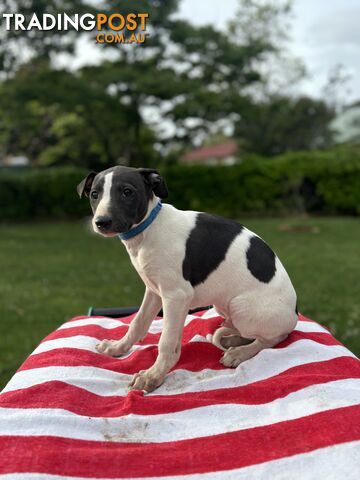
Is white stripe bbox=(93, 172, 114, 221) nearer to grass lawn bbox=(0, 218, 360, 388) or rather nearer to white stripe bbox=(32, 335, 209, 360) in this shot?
white stripe bbox=(32, 335, 209, 360)

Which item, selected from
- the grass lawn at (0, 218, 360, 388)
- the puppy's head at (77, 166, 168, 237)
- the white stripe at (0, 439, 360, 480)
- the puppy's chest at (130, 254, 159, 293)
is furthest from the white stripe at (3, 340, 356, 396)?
the grass lawn at (0, 218, 360, 388)

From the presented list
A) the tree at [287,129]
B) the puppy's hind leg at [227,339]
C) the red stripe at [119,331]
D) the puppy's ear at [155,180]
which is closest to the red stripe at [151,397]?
the puppy's hind leg at [227,339]

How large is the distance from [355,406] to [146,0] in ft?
47.8

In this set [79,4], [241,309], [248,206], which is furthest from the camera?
[248,206]

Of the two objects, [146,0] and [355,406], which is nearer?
[355,406]

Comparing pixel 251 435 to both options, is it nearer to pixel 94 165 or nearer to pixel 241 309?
pixel 241 309

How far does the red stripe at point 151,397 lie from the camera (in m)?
1.71

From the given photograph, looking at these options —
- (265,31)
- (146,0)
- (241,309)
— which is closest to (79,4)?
(146,0)

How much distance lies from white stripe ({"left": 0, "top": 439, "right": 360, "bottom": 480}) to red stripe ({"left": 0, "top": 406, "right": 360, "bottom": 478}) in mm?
19

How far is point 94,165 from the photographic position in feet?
66.2

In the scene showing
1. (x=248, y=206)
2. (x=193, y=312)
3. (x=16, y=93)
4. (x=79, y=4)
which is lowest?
(x=248, y=206)

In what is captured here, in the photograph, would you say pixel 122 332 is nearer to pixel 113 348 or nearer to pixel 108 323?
pixel 108 323

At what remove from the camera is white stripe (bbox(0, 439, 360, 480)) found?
1299 millimetres

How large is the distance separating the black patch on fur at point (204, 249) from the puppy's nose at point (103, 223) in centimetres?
39
